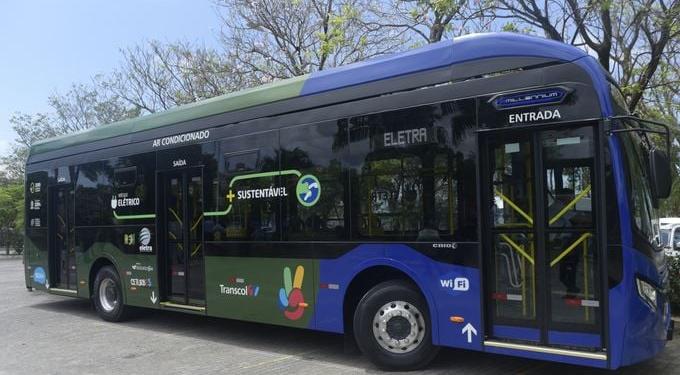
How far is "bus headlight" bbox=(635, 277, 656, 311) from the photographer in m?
5.04

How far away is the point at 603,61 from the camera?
1059 centimetres

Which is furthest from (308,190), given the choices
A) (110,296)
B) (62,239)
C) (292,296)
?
(62,239)

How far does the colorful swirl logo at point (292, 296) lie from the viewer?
7.02m

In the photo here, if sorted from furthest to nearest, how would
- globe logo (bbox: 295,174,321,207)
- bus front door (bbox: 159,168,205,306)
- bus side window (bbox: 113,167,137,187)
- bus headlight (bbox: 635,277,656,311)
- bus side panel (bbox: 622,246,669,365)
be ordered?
1. bus side window (bbox: 113,167,137,187)
2. bus front door (bbox: 159,168,205,306)
3. globe logo (bbox: 295,174,321,207)
4. bus headlight (bbox: 635,277,656,311)
5. bus side panel (bbox: 622,246,669,365)

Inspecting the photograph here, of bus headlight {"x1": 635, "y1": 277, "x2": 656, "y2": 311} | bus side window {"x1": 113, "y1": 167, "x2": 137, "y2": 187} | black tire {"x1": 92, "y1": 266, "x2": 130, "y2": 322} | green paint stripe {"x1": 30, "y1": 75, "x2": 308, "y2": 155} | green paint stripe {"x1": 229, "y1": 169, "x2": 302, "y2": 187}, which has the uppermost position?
green paint stripe {"x1": 30, "y1": 75, "x2": 308, "y2": 155}

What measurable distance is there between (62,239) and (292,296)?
6.30 meters

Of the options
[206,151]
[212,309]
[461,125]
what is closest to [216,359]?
[212,309]

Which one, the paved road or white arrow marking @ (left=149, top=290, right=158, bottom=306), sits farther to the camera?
→ white arrow marking @ (left=149, top=290, right=158, bottom=306)

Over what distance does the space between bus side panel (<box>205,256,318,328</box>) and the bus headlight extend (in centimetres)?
337

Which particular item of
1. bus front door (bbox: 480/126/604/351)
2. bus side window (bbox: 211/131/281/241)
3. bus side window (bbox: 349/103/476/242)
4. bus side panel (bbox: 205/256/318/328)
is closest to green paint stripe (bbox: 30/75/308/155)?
bus side window (bbox: 211/131/281/241)

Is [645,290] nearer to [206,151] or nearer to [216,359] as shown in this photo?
[216,359]

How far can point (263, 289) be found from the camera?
A: 7.43 meters

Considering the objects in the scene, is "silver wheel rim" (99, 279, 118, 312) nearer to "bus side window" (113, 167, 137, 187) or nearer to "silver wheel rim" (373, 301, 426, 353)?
"bus side window" (113, 167, 137, 187)

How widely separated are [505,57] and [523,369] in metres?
3.19
